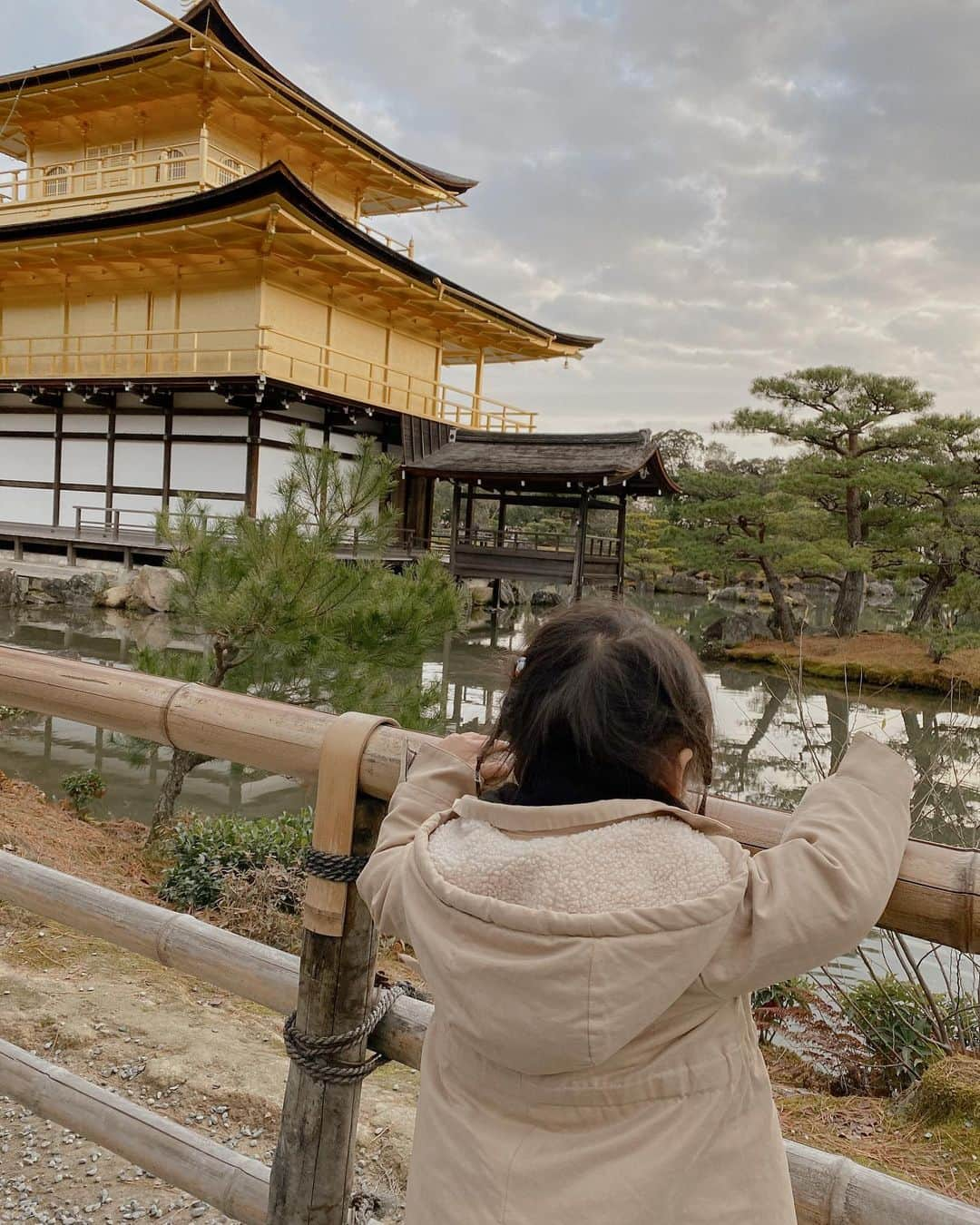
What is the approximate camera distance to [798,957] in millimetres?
734

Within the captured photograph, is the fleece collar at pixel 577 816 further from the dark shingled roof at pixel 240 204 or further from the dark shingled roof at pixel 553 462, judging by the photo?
the dark shingled roof at pixel 553 462

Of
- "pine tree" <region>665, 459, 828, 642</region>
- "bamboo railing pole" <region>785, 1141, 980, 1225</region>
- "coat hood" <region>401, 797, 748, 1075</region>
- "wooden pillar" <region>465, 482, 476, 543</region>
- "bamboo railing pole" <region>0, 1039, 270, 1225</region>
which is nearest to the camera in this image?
"coat hood" <region>401, 797, 748, 1075</region>

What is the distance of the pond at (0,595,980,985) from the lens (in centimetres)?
574

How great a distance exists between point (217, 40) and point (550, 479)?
7.74m

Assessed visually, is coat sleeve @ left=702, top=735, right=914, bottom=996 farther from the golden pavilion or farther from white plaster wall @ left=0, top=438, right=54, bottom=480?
white plaster wall @ left=0, top=438, right=54, bottom=480

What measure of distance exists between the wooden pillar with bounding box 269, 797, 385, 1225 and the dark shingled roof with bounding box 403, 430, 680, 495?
477 inches

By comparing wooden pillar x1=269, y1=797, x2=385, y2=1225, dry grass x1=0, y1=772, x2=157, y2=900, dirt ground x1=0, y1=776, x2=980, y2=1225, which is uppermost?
wooden pillar x1=269, y1=797, x2=385, y2=1225

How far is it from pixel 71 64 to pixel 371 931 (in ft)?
53.4

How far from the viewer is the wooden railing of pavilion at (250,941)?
0.88m

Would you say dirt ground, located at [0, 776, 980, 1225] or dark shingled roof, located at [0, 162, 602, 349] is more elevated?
dark shingled roof, located at [0, 162, 602, 349]

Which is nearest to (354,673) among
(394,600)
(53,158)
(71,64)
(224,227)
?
(394,600)

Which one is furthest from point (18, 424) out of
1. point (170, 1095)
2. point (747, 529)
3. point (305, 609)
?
point (170, 1095)

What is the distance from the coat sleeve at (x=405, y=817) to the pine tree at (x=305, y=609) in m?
4.04

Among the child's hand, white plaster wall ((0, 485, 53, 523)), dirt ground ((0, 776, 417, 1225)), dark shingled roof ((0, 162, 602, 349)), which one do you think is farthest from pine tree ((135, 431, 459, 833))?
white plaster wall ((0, 485, 53, 523))
